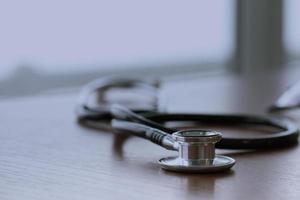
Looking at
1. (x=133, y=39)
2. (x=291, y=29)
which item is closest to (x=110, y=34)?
(x=133, y=39)

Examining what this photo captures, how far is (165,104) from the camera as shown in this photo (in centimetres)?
109

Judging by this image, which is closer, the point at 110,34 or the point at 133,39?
the point at 110,34

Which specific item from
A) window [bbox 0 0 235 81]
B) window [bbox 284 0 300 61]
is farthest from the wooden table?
window [bbox 284 0 300 61]

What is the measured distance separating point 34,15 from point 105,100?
118cm

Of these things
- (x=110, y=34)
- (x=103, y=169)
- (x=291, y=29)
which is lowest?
(x=103, y=169)

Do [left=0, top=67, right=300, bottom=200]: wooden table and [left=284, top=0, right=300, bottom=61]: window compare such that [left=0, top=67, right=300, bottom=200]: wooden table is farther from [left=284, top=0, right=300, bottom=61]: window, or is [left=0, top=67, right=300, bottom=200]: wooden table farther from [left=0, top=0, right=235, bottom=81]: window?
[left=284, top=0, right=300, bottom=61]: window

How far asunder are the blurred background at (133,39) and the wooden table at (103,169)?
4.35ft

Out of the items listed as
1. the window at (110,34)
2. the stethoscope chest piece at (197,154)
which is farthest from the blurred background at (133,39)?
the stethoscope chest piece at (197,154)

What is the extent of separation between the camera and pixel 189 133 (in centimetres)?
61

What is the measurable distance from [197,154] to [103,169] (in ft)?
0.29

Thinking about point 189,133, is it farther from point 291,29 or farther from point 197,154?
point 291,29

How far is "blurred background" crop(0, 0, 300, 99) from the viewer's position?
2.32 metres

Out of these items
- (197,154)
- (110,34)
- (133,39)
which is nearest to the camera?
(197,154)

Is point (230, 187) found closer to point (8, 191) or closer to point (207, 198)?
point (207, 198)
